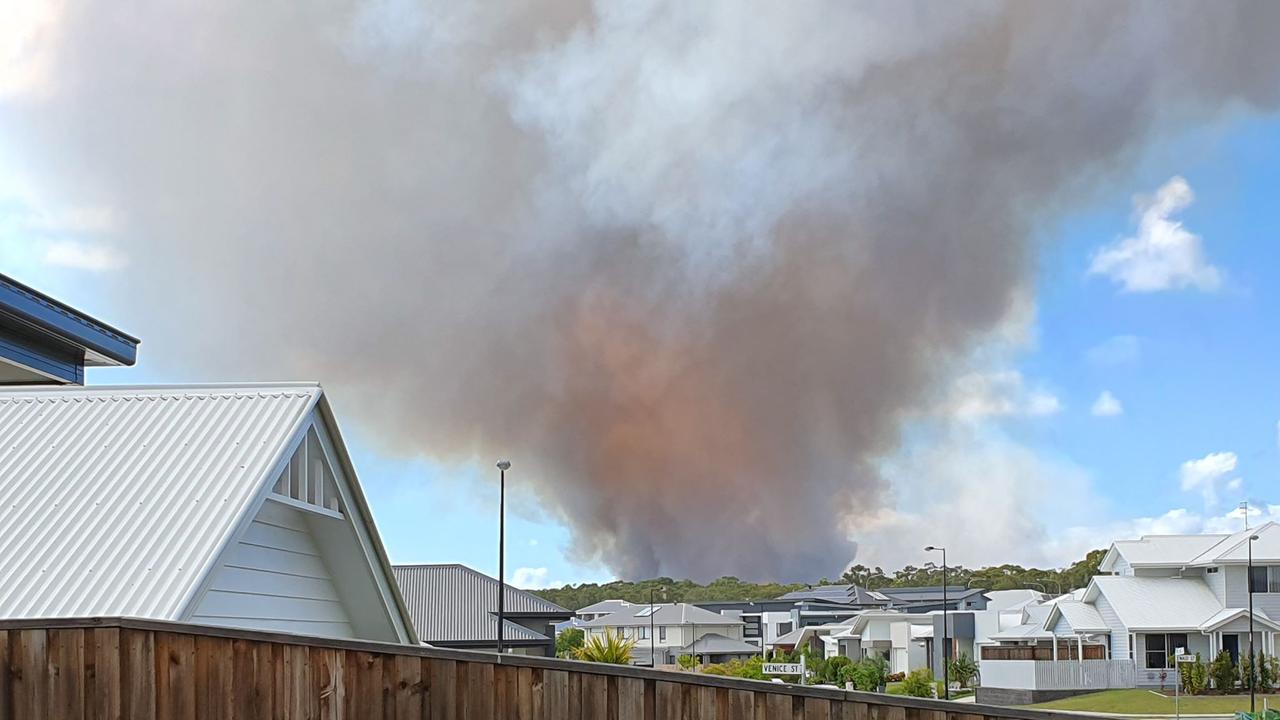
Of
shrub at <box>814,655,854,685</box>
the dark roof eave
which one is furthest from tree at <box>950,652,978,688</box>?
the dark roof eave

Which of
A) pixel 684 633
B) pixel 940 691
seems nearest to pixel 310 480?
pixel 940 691

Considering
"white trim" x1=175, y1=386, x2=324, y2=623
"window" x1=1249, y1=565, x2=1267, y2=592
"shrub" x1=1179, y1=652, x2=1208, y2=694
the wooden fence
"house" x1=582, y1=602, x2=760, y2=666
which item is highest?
"white trim" x1=175, y1=386, x2=324, y2=623

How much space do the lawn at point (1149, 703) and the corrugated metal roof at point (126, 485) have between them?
42.2 metres

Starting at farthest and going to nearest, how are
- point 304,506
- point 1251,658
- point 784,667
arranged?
point 1251,658 → point 784,667 → point 304,506

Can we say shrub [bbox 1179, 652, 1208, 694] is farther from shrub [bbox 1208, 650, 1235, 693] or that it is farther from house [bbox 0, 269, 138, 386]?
house [bbox 0, 269, 138, 386]

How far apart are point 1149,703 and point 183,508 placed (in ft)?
162

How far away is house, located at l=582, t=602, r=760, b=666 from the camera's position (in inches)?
4141

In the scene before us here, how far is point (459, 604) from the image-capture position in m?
49.5

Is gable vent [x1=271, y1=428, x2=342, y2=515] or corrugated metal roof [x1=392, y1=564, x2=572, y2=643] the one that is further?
corrugated metal roof [x1=392, y1=564, x2=572, y2=643]

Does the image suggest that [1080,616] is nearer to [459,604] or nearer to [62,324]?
[459,604]

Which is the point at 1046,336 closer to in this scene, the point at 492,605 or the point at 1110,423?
the point at 1110,423

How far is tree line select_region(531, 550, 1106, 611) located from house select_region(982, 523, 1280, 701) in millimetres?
81053

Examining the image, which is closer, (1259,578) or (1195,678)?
Result: (1195,678)

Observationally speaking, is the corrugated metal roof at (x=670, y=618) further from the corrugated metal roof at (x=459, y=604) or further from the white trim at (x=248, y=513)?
the white trim at (x=248, y=513)
